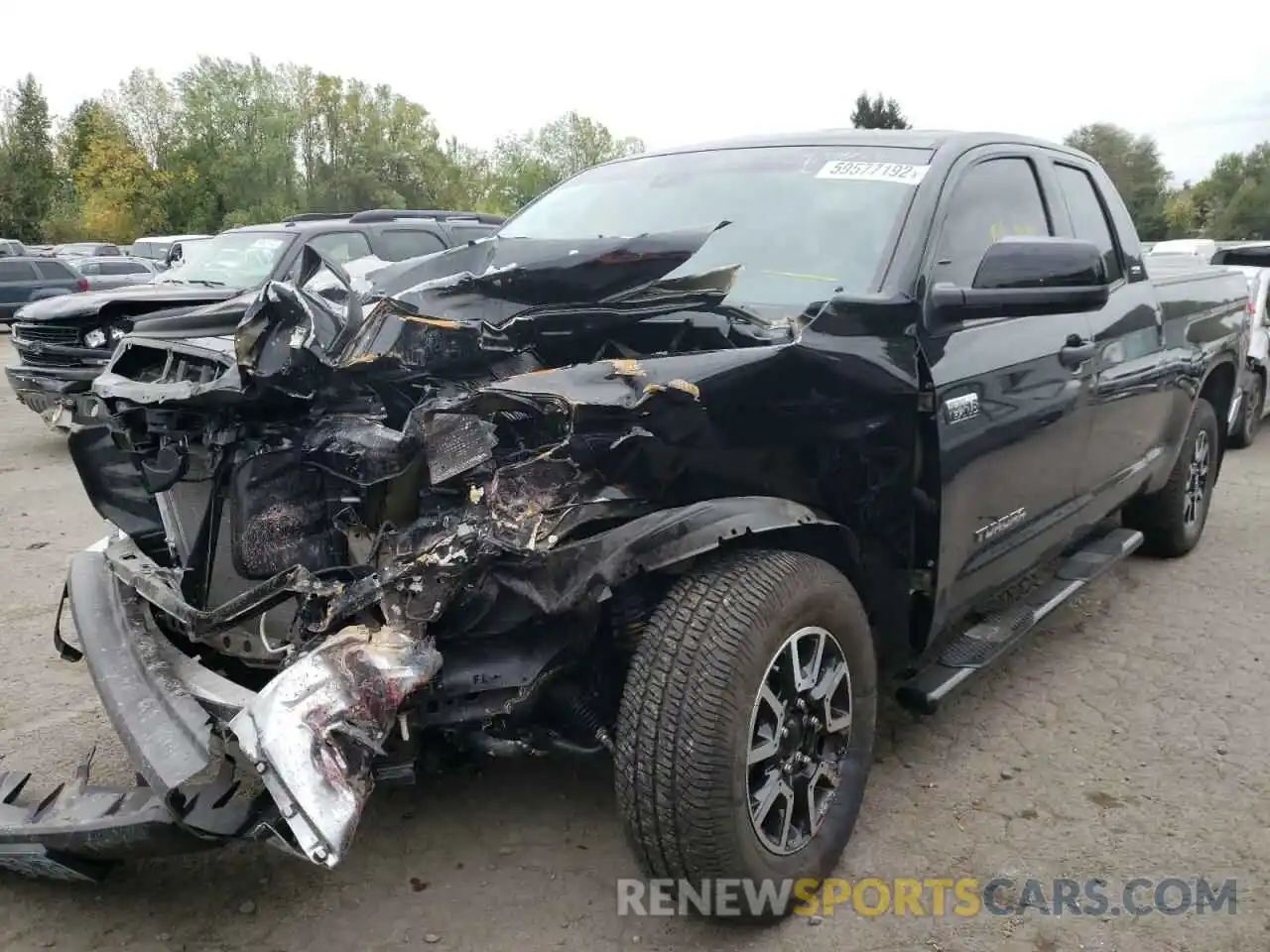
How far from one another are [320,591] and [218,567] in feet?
2.28

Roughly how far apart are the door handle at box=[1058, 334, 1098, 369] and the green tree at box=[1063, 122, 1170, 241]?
65.0 metres

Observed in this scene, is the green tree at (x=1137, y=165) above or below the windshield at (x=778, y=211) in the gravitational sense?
above

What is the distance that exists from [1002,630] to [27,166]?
182 ft

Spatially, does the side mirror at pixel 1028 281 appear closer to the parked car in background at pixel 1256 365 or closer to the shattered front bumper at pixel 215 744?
the shattered front bumper at pixel 215 744

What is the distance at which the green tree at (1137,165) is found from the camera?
204 feet

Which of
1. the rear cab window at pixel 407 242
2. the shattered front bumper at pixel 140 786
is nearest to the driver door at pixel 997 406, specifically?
the shattered front bumper at pixel 140 786

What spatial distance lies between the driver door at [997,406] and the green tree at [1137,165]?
65111mm

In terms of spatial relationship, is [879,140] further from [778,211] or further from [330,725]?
[330,725]

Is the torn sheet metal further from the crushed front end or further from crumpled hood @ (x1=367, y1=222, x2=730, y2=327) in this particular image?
crumpled hood @ (x1=367, y1=222, x2=730, y2=327)

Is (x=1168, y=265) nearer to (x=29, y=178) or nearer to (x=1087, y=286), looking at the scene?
(x=1087, y=286)

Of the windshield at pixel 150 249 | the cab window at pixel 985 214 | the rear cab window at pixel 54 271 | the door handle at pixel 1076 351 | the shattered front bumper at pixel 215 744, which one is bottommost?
the shattered front bumper at pixel 215 744

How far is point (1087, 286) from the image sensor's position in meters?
2.99

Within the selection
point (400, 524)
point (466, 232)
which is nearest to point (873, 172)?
point (400, 524)

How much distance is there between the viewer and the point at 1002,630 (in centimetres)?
353
